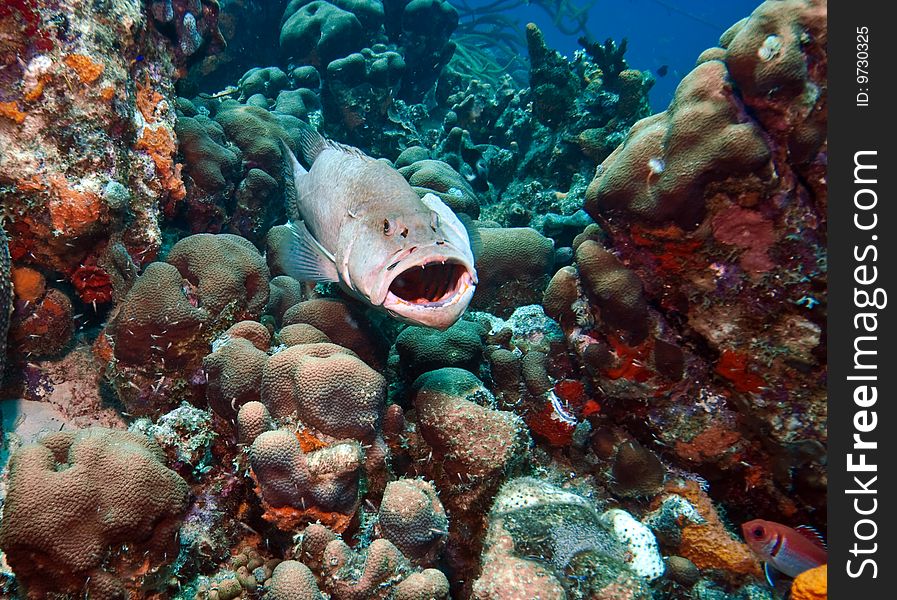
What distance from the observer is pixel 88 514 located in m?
1.91

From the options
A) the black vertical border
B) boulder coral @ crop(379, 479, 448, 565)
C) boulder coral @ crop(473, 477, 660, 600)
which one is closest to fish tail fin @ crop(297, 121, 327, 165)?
boulder coral @ crop(379, 479, 448, 565)

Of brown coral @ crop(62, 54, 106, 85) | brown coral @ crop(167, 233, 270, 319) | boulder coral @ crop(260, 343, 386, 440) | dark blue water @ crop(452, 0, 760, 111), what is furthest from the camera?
dark blue water @ crop(452, 0, 760, 111)

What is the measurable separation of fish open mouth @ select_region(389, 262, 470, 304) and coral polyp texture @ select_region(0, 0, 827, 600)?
0.03 meters

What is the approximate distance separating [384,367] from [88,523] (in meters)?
2.17

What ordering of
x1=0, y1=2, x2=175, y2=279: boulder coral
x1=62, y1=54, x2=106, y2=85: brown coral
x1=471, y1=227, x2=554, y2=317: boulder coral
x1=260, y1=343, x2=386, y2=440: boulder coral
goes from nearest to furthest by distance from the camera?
x1=260, y1=343, x2=386, y2=440: boulder coral, x1=0, y1=2, x2=175, y2=279: boulder coral, x1=62, y1=54, x2=106, y2=85: brown coral, x1=471, y1=227, x2=554, y2=317: boulder coral

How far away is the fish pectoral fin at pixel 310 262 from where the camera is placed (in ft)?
10.3

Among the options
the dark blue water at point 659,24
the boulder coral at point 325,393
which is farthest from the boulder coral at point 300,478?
the dark blue water at point 659,24

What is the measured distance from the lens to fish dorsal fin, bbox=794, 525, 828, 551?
112 inches

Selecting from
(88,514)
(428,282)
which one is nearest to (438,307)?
(428,282)

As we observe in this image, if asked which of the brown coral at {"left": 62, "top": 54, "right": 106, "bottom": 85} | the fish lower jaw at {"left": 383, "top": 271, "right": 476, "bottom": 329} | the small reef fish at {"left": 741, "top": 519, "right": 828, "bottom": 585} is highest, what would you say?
the brown coral at {"left": 62, "top": 54, "right": 106, "bottom": 85}

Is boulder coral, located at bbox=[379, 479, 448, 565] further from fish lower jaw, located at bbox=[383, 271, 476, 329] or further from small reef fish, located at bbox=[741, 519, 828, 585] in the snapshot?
small reef fish, located at bbox=[741, 519, 828, 585]

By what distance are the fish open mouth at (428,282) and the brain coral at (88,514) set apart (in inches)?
58.4

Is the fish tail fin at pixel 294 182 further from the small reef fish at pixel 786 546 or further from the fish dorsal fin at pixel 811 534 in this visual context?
the fish dorsal fin at pixel 811 534

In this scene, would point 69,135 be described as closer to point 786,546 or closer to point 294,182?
point 294,182
